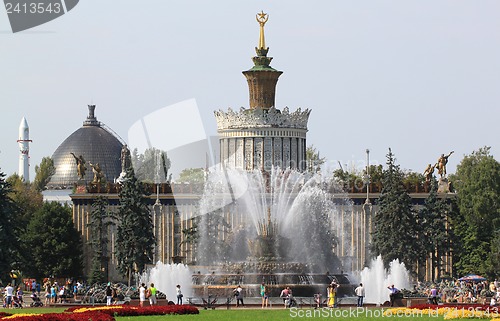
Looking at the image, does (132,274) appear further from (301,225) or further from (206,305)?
(206,305)

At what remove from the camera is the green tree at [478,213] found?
284 feet

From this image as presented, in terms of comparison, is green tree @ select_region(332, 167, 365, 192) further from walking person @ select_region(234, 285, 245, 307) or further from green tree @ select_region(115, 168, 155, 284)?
walking person @ select_region(234, 285, 245, 307)

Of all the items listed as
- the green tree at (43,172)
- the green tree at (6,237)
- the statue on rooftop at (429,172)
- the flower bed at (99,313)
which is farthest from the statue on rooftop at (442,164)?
the green tree at (43,172)

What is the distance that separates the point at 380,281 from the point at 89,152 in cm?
9073

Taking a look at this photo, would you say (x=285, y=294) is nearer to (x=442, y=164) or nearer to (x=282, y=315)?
(x=282, y=315)

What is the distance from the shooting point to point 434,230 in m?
82.1

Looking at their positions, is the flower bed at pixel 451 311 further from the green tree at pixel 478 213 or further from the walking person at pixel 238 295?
the green tree at pixel 478 213

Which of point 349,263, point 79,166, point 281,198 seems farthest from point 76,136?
point 281,198

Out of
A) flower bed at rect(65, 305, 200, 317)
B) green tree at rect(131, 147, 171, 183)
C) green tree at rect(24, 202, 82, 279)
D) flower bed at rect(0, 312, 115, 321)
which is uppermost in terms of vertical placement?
green tree at rect(131, 147, 171, 183)

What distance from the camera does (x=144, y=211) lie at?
7875cm

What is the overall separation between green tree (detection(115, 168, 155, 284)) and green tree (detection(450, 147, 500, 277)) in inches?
717

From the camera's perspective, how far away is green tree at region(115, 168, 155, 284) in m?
77.7

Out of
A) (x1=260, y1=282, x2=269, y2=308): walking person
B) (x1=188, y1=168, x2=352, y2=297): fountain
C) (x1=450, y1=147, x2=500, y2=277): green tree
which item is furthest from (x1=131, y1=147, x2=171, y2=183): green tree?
(x1=260, y1=282, x2=269, y2=308): walking person

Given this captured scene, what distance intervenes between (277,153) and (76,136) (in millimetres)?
68130
